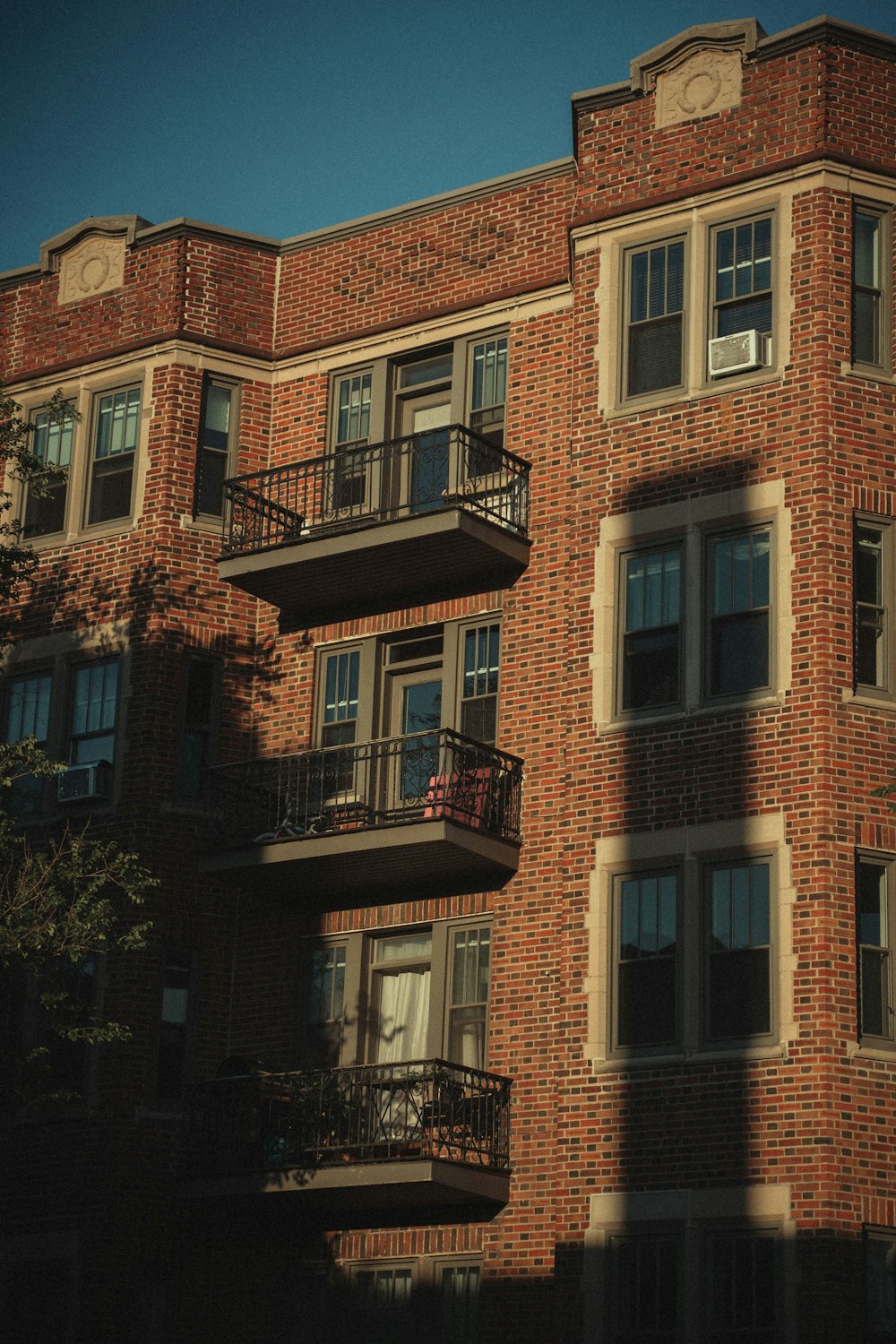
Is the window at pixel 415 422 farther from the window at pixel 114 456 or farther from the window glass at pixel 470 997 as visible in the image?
the window glass at pixel 470 997

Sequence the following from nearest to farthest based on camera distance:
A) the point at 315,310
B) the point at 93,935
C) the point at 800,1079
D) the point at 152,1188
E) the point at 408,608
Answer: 1. the point at 800,1079
2. the point at 93,935
3. the point at 152,1188
4. the point at 408,608
5. the point at 315,310

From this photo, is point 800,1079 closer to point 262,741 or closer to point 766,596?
point 766,596

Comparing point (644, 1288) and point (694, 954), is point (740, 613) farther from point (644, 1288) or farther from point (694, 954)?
point (644, 1288)

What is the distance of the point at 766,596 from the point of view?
22.3 metres

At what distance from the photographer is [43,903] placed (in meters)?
21.3

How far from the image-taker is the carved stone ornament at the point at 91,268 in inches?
1113

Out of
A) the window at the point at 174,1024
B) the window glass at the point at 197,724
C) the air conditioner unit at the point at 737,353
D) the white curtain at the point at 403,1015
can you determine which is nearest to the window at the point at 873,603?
the air conditioner unit at the point at 737,353

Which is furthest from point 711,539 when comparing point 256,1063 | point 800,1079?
point 256,1063

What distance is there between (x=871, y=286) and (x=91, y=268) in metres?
10.6

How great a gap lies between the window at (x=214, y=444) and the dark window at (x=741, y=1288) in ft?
37.3

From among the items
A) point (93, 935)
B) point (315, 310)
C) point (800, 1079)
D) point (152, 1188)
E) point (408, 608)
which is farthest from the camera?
point (315, 310)

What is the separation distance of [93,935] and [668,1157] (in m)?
6.08

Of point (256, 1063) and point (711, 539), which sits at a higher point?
point (711, 539)

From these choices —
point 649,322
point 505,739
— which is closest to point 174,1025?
point 505,739
